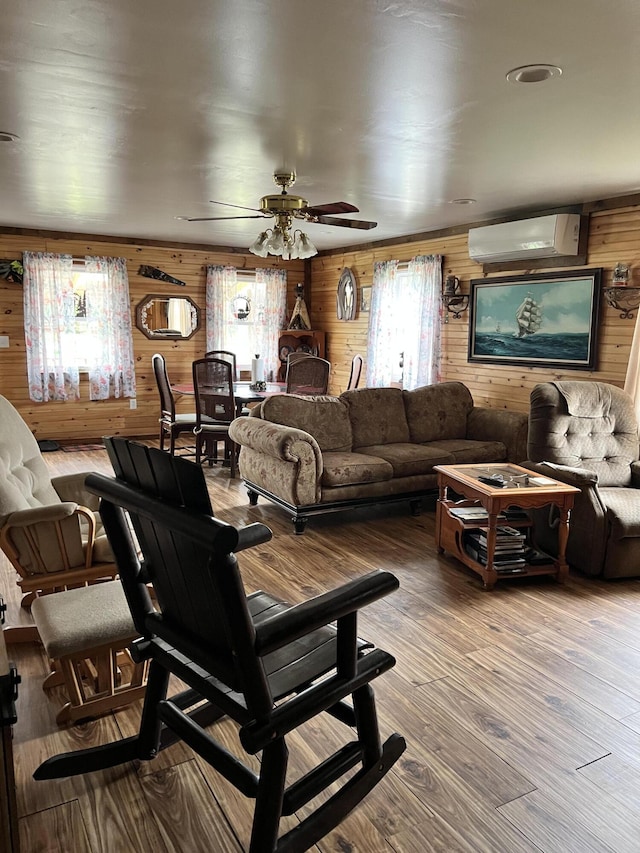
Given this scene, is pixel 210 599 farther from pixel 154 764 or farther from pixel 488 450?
pixel 488 450

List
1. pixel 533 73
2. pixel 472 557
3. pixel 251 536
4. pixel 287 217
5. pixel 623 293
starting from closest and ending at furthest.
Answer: pixel 251 536 → pixel 533 73 → pixel 472 557 → pixel 287 217 → pixel 623 293

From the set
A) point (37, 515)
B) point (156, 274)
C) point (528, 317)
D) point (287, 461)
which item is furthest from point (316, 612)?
point (156, 274)

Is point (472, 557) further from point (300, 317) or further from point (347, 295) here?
point (300, 317)

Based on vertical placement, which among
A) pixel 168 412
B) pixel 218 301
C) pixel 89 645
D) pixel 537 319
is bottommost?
pixel 89 645

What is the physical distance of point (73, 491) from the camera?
3.23 metres

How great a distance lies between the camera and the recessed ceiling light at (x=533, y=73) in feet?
7.86

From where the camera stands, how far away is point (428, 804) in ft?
6.39

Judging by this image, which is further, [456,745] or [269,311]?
[269,311]

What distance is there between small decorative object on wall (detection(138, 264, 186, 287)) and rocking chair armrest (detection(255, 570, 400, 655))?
22.1ft

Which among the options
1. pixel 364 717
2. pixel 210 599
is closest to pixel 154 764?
pixel 364 717

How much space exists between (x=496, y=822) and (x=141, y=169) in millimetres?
3915

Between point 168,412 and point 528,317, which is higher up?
point 528,317

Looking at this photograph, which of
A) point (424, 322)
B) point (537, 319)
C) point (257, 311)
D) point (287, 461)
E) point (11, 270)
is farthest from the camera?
point (257, 311)

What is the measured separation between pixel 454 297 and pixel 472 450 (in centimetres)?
193
